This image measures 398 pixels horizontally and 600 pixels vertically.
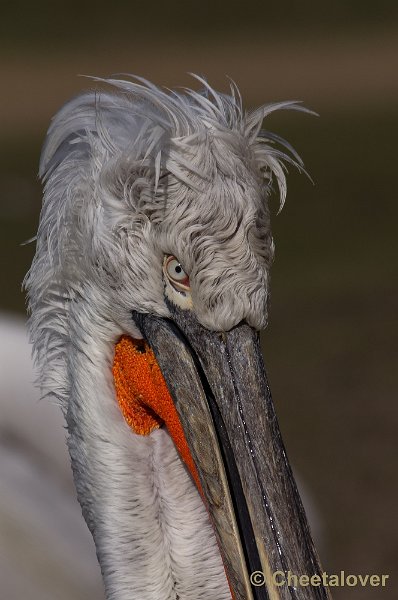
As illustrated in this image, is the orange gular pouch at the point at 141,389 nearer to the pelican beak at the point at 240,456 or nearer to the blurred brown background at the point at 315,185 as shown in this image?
the pelican beak at the point at 240,456

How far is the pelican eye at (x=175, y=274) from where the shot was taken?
2.44 meters

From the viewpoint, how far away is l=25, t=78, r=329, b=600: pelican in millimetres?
2402

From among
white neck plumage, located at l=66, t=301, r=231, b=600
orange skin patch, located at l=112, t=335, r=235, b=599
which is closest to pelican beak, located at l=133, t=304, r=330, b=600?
orange skin patch, located at l=112, t=335, r=235, b=599

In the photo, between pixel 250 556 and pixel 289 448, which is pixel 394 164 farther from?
pixel 250 556

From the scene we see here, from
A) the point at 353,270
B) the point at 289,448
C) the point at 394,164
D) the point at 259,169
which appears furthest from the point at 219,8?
the point at 259,169

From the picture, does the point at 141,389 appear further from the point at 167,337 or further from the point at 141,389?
the point at 167,337

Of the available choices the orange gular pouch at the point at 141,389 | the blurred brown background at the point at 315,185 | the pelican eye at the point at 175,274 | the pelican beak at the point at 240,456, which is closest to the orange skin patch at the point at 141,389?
the orange gular pouch at the point at 141,389

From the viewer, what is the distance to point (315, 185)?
1066 cm

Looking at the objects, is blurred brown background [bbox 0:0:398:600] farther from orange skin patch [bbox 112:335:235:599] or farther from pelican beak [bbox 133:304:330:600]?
pelican beak [bbox 133:304:330:600]

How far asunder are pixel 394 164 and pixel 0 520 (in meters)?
8.82

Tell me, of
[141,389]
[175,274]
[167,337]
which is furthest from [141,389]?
[175,274]

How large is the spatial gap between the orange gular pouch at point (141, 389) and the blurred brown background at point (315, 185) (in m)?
1.44

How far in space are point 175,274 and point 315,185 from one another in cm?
835

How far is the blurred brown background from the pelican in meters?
1.33
